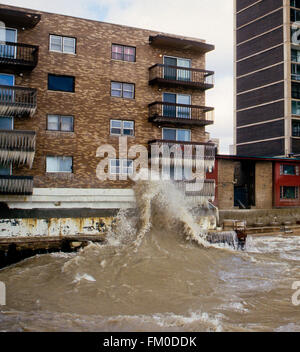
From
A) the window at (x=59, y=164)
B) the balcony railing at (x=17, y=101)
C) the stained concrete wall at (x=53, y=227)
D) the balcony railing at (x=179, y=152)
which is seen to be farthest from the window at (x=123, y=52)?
the stained concrete wall at (x=53, y=227)

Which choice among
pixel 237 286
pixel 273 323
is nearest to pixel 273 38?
pixel 237 286

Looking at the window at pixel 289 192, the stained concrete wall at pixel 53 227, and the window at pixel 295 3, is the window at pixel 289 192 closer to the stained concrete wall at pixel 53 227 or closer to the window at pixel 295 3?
the stained concrete wall at pixel 53 227

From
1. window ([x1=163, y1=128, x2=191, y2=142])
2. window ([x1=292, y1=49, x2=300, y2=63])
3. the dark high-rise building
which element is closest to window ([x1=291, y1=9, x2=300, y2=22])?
the dark high-rise building

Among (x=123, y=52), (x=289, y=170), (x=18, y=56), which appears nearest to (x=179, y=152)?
(x=123, y=52)

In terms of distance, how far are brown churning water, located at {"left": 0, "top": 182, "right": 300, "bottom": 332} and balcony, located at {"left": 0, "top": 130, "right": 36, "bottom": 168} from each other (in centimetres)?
590

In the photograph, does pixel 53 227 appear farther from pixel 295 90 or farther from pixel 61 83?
pixel 295 90

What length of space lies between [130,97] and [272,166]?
53.5 feet

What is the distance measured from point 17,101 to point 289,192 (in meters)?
25.8

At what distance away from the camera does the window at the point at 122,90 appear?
26016 millimetres

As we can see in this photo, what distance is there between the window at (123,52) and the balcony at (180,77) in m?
1.62

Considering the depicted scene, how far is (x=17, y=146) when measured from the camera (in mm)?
21375

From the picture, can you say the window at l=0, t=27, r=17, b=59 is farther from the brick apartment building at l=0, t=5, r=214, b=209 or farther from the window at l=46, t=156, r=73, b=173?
the window at l=46, t=156, r=73, b=173

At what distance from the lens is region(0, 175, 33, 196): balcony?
21062mm
